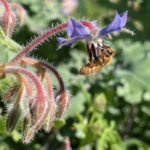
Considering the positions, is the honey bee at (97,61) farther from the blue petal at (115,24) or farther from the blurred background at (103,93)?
the blurred background at (103,93)

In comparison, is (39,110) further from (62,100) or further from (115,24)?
(115,24)

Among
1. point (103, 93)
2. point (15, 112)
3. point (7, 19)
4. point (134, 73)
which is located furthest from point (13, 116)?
point (134, 73)

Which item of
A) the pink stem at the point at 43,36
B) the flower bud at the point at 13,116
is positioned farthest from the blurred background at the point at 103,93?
the flower bud at the point at 13,116

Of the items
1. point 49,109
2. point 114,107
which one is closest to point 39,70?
point 49,109

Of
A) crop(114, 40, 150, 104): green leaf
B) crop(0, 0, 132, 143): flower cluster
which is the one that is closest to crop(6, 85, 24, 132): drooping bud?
crop(0, 0, 132, 143): flower cluster

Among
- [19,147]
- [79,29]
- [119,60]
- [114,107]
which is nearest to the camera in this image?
[79,29]

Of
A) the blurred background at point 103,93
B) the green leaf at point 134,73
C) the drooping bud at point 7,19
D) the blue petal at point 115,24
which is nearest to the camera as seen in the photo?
the blue petal at point 115,24

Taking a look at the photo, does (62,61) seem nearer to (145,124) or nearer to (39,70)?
(145,124)
